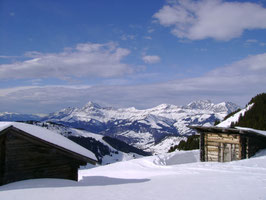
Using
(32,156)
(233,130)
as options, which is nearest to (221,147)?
(233,130)

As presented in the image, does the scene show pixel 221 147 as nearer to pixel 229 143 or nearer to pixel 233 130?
pixel 229 143

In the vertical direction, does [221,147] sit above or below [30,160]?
below

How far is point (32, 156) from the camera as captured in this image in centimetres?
1157

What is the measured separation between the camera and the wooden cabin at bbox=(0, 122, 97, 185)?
10.8 meters

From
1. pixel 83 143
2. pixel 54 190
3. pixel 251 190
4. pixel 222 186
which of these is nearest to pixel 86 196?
pixel 54 190

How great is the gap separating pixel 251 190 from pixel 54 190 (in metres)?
7.38

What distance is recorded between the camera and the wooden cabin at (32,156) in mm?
10750

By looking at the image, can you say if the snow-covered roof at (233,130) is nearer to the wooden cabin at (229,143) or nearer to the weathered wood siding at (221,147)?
the wooden cabin at (229,143)

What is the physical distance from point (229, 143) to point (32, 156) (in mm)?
18672

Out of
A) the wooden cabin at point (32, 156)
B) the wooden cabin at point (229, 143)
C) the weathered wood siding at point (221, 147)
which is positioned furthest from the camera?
the weathered wood siding at point (221, 147)

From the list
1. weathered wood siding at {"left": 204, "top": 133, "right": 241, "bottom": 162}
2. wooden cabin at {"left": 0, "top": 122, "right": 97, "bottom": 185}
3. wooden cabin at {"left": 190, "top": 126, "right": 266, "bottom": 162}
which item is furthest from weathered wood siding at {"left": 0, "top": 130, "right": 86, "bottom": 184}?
weathered wood siding at {"left": 204, "top": 133, "right": 241, "bottom": 162}

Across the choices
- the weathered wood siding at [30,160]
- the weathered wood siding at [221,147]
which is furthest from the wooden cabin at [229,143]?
the weathered wood siding at [30,160]

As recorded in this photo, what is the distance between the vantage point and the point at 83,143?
190375 millimetres

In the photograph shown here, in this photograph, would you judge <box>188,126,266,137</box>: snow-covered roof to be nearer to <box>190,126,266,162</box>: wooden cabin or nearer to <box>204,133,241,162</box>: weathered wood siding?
<box>190,126,266,162</box>: wooden cabin
